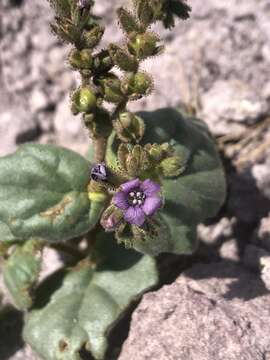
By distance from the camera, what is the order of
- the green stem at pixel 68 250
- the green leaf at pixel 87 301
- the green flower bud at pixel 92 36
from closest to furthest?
1. the green flower bud at pixel 92 36
2. the green leaf at pixel 87 301
3. the green stem at pixel 68 250

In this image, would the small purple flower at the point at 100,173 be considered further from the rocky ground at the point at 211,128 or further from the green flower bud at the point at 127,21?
the rocky ground at the point at 211,128

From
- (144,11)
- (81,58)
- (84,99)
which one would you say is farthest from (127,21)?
(84,99)

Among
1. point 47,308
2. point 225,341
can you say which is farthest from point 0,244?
point 225,341

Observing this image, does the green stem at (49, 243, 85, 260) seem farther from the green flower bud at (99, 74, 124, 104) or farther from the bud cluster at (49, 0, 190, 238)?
the green flower bud at (99, 74, 124, 104)

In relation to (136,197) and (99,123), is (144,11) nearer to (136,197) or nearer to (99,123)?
(99,123)

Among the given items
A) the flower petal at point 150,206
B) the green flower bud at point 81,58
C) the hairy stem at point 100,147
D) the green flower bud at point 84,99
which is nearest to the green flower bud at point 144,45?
the green flower bud at point 81,58

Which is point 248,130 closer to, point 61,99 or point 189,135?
point 189,135
